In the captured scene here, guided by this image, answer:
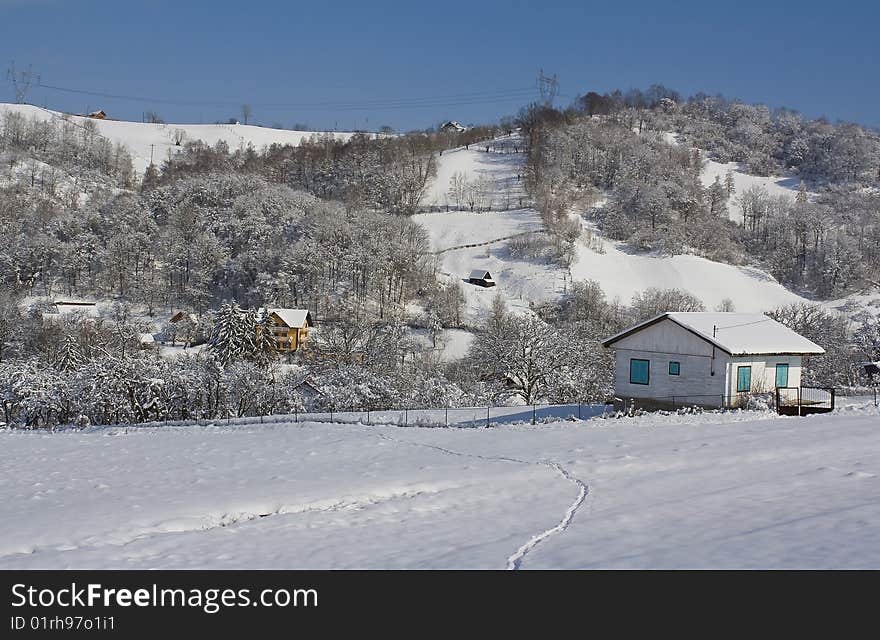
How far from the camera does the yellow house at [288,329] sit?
68750mm

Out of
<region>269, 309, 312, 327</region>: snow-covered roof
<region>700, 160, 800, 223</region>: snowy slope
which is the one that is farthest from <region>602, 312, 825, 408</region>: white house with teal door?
<region>700, 160, 800, 223</region>: snowy slope

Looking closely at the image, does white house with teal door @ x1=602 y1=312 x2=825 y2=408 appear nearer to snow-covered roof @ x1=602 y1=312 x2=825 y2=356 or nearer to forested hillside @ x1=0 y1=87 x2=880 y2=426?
snow-covered roof @ x1=602 y1=312 x2=825 y2=356

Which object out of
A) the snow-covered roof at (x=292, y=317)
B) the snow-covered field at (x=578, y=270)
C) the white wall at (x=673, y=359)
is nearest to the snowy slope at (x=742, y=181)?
the snow-covered field at (x=578, y=270)

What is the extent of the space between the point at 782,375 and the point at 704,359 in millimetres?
3858

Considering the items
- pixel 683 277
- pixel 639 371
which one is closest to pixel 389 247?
pixel 683 277

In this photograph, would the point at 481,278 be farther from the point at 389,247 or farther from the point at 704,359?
the point at 704,359

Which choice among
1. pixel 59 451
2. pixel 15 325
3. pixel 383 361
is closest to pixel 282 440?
pixel 59 451

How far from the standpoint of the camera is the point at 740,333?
30.3m

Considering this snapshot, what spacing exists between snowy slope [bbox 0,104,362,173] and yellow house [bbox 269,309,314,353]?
4222 inches

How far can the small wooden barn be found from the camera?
87.6m

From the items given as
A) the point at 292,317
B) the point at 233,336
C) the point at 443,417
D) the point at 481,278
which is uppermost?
the point at 481,278

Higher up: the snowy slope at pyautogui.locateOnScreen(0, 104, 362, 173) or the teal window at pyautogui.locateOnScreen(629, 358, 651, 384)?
the snowy slope at pyautogui.locateOnScreen(0, 104, 362, 173)

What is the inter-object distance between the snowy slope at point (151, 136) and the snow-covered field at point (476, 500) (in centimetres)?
15658
